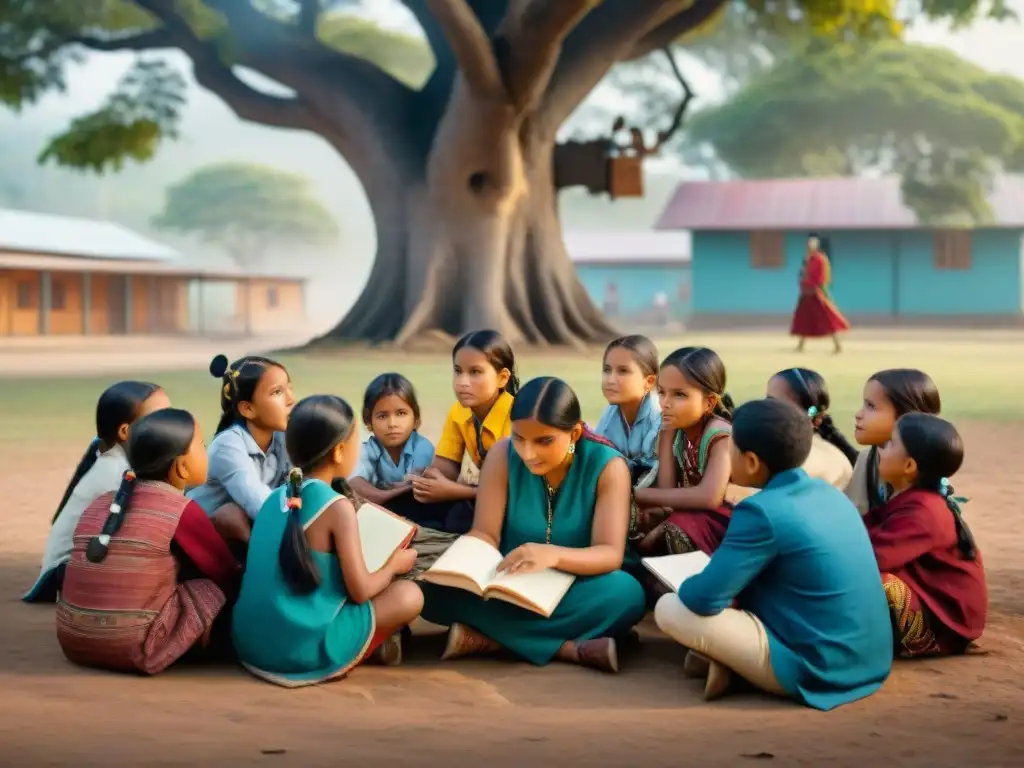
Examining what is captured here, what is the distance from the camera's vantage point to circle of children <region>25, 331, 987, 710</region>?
3.69 metres

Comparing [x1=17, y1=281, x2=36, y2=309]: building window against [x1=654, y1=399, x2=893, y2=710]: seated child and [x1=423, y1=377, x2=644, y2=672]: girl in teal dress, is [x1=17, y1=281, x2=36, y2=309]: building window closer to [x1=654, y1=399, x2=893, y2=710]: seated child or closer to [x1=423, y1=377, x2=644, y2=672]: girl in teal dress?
[x1=423, y1=377, x2=644, y2=672]: girl in teal dress

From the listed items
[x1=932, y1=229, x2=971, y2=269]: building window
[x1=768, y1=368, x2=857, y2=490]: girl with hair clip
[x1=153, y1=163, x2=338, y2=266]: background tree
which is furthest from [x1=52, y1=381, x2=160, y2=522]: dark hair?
[x1=153, y1=163, x2=338, y2=266]: background tree

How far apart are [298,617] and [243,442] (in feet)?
3.64

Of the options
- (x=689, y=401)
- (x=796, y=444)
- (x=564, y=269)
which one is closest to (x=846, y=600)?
(x=796, y=444)

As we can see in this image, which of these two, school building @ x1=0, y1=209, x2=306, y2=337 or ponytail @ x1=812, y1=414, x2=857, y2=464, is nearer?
ponytail @ x1=812, y1=414, x2=857, y2=464

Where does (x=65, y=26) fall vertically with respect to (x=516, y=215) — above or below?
above

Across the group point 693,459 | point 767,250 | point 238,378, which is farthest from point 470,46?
point 767,250

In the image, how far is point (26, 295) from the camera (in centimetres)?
3234

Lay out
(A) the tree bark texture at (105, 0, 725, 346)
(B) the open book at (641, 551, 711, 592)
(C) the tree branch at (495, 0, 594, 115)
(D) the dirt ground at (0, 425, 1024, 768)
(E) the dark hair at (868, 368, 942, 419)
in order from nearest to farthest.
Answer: (D) the dirt ground at (0, 425, 1024, 768) < (B) the open book at (641, 551, 711, 592) < (E) the dark hair at (868, 368, 942, 419) < (C) the tree branch at (495, 0, 594, 115) < (A) the tree bark texture at (105, 0, 725, 346)

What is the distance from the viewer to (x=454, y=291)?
2050 cm

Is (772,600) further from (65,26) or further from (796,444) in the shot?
(65,26)

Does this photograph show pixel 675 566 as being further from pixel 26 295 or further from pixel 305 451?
pixel 26 295

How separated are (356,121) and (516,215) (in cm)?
299

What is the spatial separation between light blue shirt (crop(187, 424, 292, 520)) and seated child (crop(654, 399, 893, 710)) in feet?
5.63
